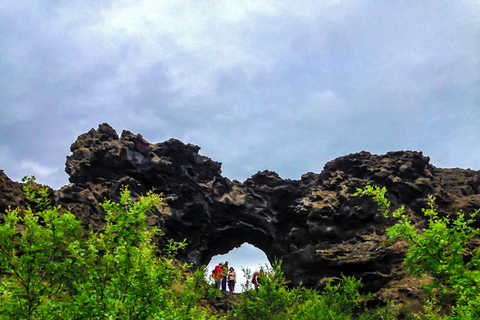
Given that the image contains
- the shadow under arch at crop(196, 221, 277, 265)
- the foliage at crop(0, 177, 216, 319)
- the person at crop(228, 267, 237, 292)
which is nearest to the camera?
the foliage at crop(0, 177, 216, 319)

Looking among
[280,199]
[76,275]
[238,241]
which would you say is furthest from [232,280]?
[76,275]

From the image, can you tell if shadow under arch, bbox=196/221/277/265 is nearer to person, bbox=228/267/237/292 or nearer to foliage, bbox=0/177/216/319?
person, bbox=228/267/237/292

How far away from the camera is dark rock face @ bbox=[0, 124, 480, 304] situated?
26719mm

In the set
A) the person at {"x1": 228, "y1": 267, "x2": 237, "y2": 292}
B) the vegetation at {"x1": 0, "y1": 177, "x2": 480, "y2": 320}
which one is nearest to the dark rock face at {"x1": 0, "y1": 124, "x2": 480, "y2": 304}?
the person at {"x1": 228, "y1": 267, "x2": 237, "y2": 292}

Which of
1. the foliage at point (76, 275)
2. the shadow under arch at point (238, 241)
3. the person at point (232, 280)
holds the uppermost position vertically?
the shadow under arch at point (238, 241)

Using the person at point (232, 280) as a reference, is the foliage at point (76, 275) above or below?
below

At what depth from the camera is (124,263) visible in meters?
6.95

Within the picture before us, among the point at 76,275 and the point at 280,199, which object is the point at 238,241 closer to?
the point at 280,199

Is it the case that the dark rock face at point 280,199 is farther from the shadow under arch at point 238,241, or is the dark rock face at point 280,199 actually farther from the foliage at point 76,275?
the foliage at point 76,275

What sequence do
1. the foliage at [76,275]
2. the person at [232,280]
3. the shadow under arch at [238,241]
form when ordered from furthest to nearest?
the shadow under arch at [238,241] < the person at [232,280] < the foliage at [76,275]

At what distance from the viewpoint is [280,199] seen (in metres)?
34.7

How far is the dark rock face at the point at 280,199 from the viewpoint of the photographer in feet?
87.7

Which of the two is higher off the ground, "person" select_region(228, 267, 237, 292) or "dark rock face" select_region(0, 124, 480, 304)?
"dark rock face" select_region(0, 124, 480, 304)

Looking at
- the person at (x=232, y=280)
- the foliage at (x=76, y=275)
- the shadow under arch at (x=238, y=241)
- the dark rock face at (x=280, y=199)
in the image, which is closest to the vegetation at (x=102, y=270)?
the foliage at (x=76, y=275)
